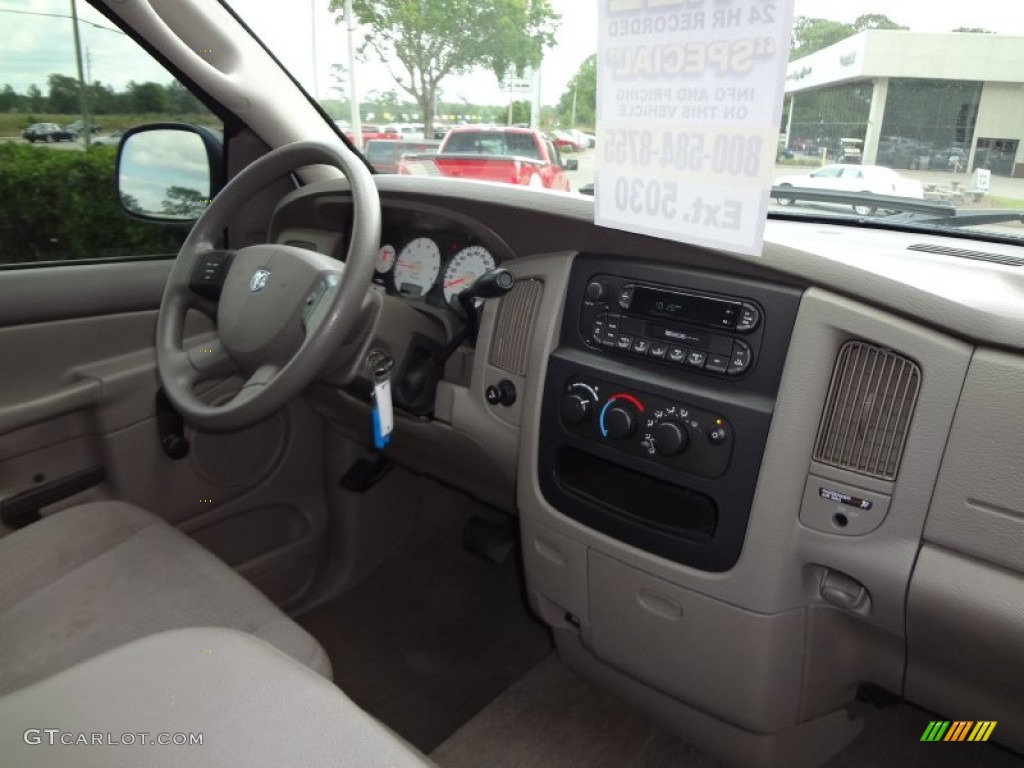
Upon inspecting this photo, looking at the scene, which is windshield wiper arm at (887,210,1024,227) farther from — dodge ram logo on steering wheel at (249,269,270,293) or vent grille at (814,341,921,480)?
dodge ram logo on steering wheel at (249,269,270,293)

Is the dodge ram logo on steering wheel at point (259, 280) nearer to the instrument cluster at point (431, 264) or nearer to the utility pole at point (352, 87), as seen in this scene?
the instrument cluster at point (431, 264)

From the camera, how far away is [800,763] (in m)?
1.54

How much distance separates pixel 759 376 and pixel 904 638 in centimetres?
51

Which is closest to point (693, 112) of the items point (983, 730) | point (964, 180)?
point (964, 180)

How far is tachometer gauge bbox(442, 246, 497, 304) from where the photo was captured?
1.75 metres

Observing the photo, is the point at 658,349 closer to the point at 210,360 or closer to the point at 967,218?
the point at 967,218

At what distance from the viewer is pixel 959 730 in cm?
148

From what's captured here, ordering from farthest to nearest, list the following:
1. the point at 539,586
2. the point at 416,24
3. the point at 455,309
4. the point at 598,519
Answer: the point at 416,24 < the point at 455,309 < the point at 539,586 < the point at 598,519

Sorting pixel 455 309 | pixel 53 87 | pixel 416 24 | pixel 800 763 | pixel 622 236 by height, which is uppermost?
pixel 416 24

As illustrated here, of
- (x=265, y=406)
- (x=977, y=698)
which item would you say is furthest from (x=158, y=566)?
(x=977, y=698)

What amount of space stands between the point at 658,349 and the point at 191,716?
0.92 m

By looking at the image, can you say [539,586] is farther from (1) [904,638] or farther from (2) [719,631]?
(1) [904,638]

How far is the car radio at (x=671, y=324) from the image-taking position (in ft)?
4.06

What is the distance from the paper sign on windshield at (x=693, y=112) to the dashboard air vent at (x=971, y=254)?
74 cm
